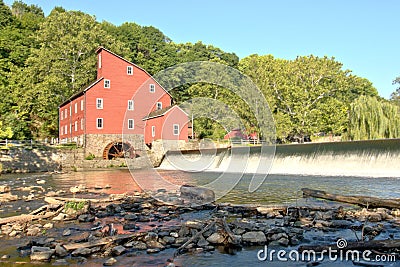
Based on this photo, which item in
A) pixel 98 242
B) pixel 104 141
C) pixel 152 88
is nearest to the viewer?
pixel 98 242

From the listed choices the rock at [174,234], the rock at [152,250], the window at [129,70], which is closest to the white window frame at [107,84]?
the window at [129,70]

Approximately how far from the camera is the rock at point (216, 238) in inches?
326

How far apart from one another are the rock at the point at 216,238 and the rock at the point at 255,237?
508mm

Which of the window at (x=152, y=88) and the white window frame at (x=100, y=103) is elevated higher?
the window at (x=152, y=88)

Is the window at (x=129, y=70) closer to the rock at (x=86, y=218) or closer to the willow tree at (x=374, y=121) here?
the willow tree at (x=374, y=121)

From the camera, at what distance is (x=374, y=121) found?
35219 millimetres

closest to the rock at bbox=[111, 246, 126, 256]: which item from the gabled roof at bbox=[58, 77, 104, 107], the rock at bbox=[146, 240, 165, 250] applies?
the rock at bbox=[146, 240, 165, 250]

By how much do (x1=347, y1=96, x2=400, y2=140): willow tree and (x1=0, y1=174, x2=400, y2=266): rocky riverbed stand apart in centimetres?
Result: 2569

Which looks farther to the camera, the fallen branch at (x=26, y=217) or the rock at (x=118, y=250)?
the fallen branch at (x=26, y=217)

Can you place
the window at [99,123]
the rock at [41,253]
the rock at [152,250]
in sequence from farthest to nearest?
the window at [99,123] → the rock at [152,250] → the rock at [41,253]

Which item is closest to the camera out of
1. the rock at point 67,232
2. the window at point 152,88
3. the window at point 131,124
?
the rock at point 67,232

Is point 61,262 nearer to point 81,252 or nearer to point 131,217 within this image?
point 81,252

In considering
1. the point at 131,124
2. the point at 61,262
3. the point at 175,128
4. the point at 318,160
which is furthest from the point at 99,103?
the point at 61,262

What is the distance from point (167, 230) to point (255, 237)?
7.13 ft
